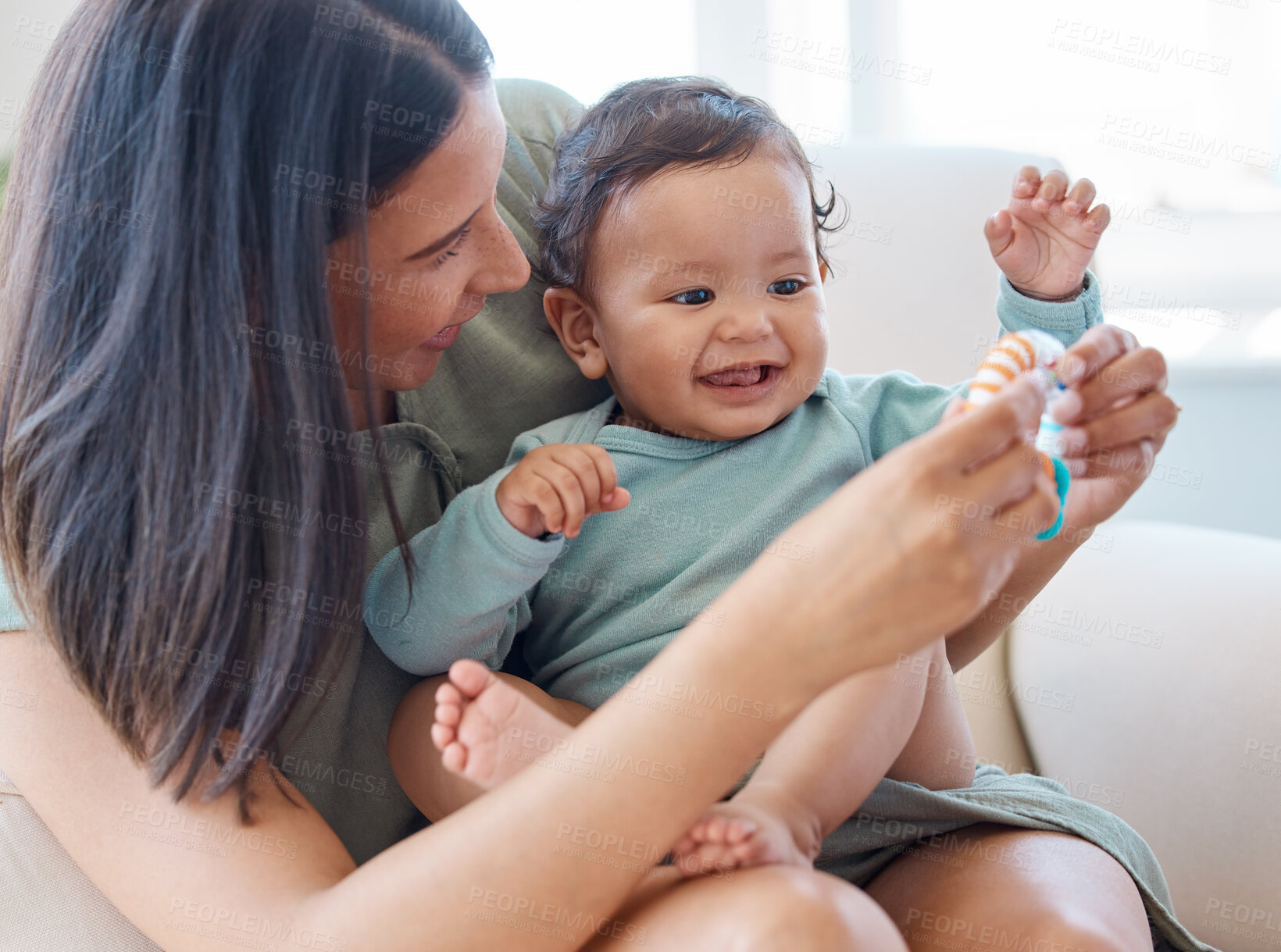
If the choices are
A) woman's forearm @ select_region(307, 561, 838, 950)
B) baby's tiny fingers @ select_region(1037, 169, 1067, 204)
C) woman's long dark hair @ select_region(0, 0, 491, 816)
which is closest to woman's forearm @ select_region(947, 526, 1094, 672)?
baby's tiny fingers @ select_region(1037, 169, 1067, 204)

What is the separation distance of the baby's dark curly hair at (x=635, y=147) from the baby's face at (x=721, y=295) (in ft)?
0.07

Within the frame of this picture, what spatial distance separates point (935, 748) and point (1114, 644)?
0.40m

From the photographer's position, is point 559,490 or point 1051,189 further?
point 1051,189

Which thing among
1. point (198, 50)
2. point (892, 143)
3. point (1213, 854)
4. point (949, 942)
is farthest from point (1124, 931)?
point (892, 143)

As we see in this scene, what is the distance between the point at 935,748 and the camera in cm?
92

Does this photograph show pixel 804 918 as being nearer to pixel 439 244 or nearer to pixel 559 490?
pixel 559 490

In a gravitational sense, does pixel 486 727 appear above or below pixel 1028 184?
below

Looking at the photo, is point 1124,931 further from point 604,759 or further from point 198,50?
point 198,50

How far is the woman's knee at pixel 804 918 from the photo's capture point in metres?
0.60

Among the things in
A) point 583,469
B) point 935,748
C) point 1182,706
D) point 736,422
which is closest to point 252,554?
point 583,469

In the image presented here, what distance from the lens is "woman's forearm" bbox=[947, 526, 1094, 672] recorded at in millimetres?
967

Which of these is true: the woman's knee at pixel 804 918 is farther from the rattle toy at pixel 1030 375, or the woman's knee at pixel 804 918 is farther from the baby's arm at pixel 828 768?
the rattle toy at pixel 1030 375

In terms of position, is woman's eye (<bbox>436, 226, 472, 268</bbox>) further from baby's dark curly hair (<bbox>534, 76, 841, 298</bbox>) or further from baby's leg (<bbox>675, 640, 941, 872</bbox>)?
baby's leg (<bbox>675, 640, 941, 872</bbox>)

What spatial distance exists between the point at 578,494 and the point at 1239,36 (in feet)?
5.92
